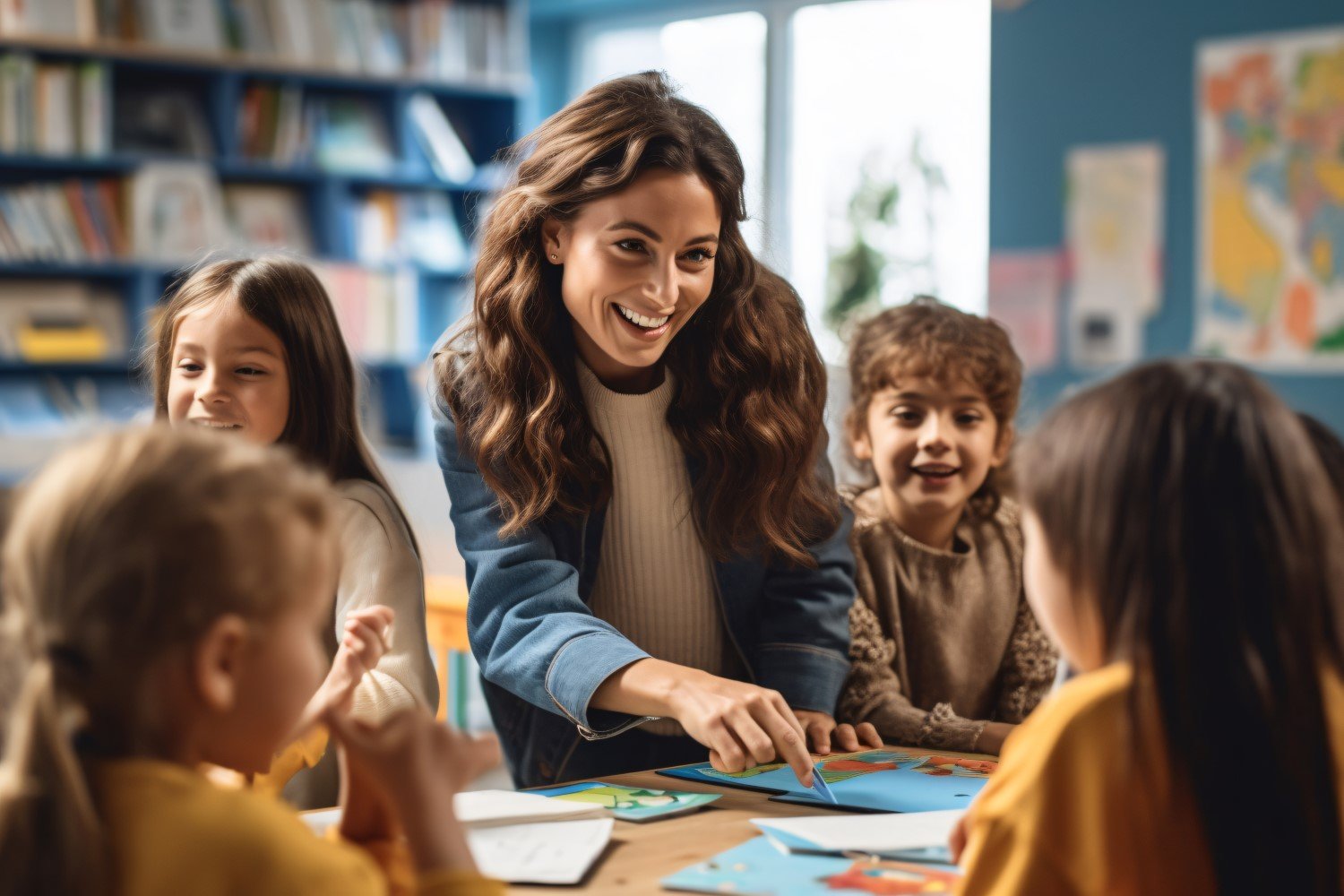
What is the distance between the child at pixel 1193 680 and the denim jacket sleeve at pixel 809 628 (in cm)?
81

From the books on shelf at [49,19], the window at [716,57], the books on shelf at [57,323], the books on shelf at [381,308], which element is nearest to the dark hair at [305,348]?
the books on shelf at [57,323]

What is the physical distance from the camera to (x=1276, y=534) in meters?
0.87

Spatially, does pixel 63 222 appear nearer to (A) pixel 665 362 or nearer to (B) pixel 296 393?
(B) pixel 296 393

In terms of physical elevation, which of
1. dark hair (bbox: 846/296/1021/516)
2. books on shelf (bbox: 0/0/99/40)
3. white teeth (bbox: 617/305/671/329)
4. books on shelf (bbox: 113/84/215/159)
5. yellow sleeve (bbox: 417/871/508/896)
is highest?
books on shelf (bbox: 0/0/99/40)

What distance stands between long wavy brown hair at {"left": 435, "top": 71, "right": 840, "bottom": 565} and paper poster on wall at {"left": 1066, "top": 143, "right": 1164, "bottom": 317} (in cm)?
347

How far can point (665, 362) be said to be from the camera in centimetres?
185

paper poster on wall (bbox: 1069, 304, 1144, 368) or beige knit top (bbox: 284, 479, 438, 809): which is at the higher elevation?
paper poster on wall (bbox: 1069, 304, 1144, 368)

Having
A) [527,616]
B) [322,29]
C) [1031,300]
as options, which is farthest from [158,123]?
[527,616]

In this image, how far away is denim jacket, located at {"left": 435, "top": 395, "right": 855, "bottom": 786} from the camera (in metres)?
1.57

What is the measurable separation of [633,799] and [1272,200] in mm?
4071

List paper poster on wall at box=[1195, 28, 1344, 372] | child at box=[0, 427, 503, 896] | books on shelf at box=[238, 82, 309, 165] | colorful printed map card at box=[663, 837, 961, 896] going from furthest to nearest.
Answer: books on shelf at box=[238, 82, 309, 165] → paper poster on wall at box=[1195, 28, 1344, 372] → colorful printed map card at box=[663, 837, 961, 896] → child at box=[0, 427, 503, 896]

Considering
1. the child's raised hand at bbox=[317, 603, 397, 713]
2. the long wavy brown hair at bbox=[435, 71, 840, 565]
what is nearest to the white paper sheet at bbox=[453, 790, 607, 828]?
the child's raised hand at bbox=[317, 603, 397, 713]

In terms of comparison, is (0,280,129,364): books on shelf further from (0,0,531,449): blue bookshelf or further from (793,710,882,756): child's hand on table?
(793,710,882,756): child's hand on table

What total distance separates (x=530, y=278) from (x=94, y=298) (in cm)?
400
